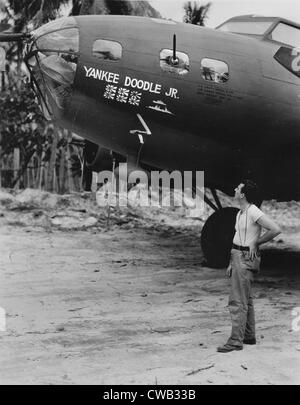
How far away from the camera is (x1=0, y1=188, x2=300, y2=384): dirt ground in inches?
200

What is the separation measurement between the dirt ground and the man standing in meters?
0.22

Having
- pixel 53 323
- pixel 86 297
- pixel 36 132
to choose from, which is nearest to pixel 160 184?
pixel 86 297

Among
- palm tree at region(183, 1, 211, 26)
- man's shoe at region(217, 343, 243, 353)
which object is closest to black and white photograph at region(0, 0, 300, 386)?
man's shoe at region(217, 343, 243, 353)

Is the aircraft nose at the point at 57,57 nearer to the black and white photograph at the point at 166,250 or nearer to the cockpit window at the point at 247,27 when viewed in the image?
Result: the black and white photograph at the point at 166,250

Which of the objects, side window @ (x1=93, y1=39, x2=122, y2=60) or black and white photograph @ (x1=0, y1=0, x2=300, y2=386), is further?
side window @ (x1=93, y1=39, x2=122, y2=60)

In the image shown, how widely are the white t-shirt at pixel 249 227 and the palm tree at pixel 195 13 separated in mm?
12459

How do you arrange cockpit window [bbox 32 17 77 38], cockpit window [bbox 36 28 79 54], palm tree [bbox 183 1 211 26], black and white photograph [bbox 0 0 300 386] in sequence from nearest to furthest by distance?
black and white photograph [bbox 0 0 300 386], cockpit window [bbox 36 28 79 54], cockpit window [bbox 32 17 77 38], palm tree [bbox 183 1 211 26]

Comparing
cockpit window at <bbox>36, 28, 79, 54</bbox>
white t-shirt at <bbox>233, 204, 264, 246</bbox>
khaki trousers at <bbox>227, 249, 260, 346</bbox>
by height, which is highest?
cockpit window at <bbox>36, 28, 79, 54</bbox>

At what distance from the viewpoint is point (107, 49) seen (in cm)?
779

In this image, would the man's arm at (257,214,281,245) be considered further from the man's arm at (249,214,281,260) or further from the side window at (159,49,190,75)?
the side window at (159,49,190,75)

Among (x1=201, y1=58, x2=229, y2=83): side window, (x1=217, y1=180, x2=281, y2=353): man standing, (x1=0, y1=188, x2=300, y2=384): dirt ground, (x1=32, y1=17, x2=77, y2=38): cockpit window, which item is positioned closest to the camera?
(x1=0, y1=188, x2=300, y2=384): dirt ground

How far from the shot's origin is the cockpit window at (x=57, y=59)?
771cm

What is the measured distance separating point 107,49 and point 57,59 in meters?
0.68

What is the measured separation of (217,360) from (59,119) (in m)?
4.32
